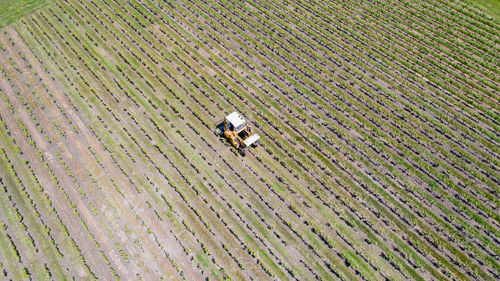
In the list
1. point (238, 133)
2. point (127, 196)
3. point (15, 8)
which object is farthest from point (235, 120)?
point (15, 8)

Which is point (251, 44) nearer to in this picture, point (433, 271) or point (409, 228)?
point (409, 228)

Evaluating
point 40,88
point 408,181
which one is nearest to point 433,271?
point 408,181

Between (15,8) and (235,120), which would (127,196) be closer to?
(235,120)

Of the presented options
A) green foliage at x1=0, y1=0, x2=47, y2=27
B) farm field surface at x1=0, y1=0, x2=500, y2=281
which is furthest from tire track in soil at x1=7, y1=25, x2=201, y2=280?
green foliage at x1=0, y1=0, x2=47, y2=27

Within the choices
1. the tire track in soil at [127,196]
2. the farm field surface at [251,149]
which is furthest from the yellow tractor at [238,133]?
the tire track in soil at [127,196]

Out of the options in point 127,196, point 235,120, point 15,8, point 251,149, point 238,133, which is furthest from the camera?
point 15,8

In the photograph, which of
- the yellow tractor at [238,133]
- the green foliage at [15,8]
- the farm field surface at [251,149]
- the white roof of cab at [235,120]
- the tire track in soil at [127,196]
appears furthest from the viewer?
the green foliage at [15,8]

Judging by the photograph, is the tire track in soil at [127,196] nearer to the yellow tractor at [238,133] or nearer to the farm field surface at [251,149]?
the farm field surface at [251,149]
